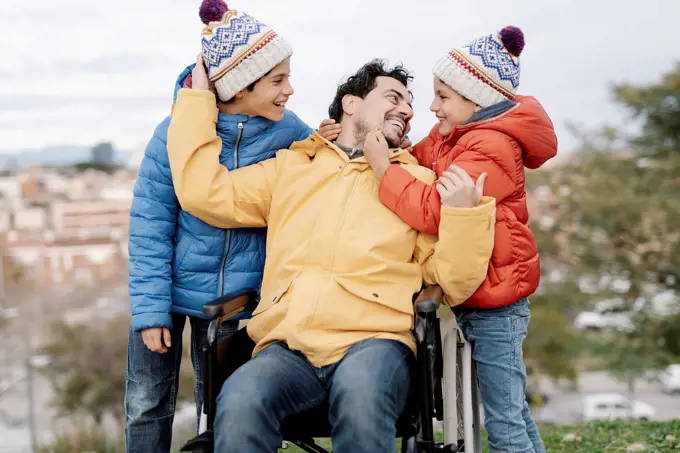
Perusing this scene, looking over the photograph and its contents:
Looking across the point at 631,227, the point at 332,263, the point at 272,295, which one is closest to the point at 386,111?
the point at 332,263

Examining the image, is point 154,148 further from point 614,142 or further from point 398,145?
point 614,142

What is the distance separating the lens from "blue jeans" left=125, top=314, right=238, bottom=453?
2.79 meters

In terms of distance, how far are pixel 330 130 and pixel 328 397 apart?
88cm

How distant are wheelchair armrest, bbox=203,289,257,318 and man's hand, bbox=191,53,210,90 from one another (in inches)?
25.3

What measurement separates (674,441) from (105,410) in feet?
106

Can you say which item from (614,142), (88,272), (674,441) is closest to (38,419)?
(88,272)

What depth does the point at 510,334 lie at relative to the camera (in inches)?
104

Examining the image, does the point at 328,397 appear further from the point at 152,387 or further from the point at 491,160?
the point at 491,160

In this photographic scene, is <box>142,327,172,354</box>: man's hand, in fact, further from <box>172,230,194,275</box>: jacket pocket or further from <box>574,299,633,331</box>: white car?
<box>574,299,633,331</box>: white car

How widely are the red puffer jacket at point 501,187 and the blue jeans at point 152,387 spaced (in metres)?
0.71

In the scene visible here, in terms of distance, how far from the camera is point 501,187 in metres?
2.58

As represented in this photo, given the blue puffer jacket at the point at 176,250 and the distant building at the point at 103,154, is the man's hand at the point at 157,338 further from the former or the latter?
the distant building at the point at 103,154

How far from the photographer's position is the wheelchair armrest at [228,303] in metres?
2.43

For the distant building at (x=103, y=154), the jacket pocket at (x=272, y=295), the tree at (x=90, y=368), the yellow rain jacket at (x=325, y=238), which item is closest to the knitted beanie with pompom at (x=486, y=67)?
the yellow rain jacket at (x=325, y=238)
